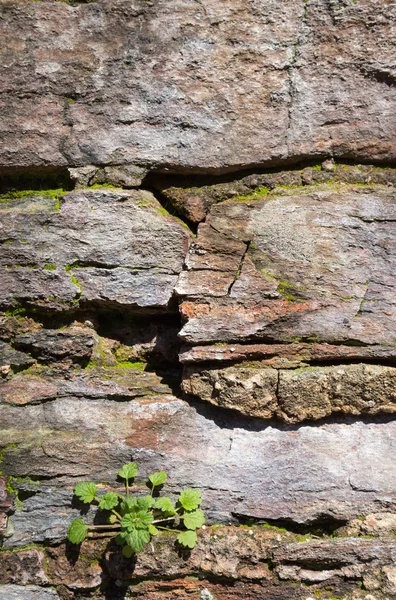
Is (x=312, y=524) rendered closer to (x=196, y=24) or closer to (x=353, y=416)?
(x=353, y=416)

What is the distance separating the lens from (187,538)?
2.11m

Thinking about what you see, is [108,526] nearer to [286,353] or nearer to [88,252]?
[286,353]

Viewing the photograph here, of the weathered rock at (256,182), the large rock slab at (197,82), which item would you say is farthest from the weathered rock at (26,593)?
the large rock slab at (197,82)

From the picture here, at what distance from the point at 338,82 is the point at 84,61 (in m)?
1.11

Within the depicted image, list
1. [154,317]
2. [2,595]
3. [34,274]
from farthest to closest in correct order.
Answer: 1. [154,317]
2. [34,274]
3. [2,595]

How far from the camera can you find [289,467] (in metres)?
2.21

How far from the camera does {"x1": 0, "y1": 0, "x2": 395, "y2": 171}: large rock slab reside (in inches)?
87.3

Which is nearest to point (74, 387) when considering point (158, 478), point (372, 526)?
point (158, 478)

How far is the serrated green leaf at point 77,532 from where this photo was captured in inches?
83.9

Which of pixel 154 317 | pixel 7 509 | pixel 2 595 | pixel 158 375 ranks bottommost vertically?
pixel 2 595

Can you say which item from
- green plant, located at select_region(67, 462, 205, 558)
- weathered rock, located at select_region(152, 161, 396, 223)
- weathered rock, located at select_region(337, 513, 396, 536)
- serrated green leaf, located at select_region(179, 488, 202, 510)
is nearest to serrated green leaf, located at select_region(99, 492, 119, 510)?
green plant, located at select_region(67, 462, 205, 558)

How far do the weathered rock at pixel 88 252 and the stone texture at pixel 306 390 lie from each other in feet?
1.75

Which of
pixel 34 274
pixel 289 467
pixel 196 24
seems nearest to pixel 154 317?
pixel 34 274

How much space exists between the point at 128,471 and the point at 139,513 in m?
0.18
